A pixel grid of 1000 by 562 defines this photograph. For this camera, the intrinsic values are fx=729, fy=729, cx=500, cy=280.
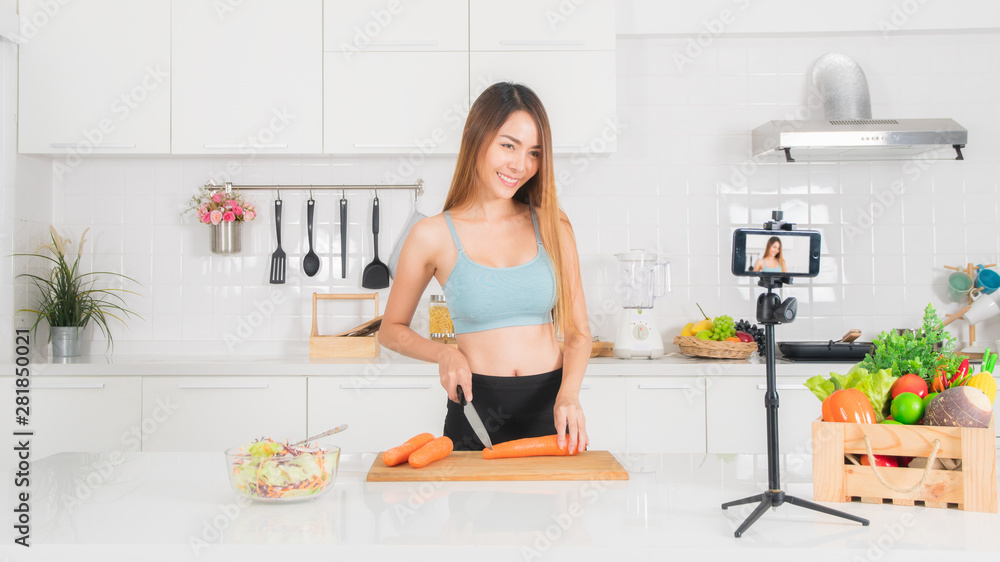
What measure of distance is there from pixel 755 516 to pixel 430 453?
544mm

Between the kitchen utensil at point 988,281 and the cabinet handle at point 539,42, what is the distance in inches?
74.6

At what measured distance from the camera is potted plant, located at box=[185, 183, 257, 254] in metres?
2.97

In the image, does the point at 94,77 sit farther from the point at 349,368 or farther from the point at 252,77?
the point at 349,368

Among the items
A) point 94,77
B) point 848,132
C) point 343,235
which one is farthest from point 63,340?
point 848,132

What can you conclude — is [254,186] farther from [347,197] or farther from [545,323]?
[545,323]

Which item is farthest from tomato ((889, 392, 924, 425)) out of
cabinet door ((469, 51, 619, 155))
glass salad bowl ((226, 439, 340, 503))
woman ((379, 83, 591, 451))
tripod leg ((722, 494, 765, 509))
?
cabinet door ((469, 51, 619, 155))

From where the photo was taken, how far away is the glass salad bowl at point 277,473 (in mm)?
1093

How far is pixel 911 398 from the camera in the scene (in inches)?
43.6

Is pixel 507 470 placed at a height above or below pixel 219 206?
below

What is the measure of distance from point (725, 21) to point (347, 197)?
1774mm

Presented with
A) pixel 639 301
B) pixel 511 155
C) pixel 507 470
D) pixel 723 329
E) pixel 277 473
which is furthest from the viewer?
pixel 639 301

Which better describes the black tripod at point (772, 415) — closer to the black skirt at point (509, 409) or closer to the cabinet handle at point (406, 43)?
the black skirt at point (509, 409)

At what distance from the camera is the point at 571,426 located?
136 cm

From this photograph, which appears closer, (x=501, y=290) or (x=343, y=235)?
(x=501, y=290)
